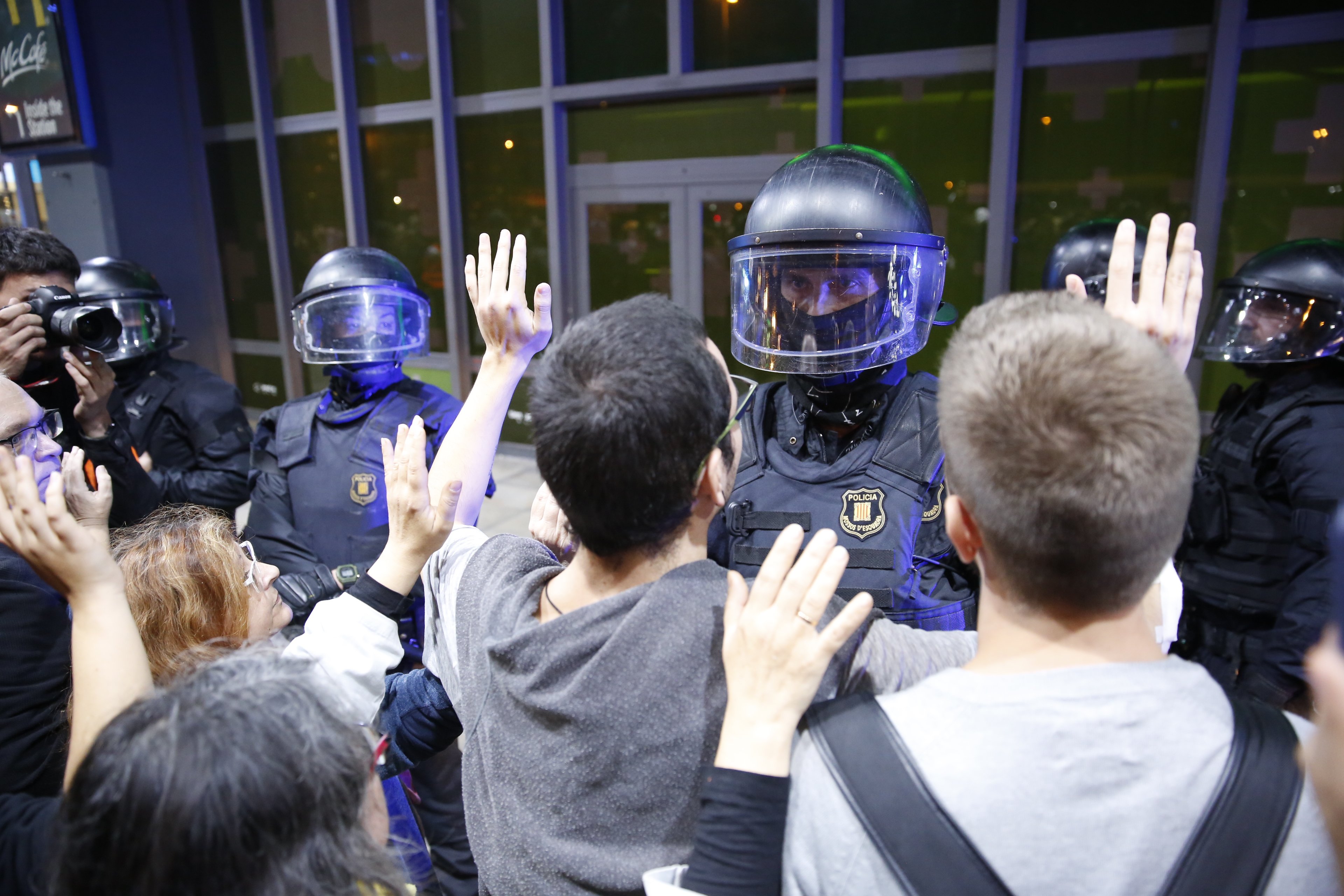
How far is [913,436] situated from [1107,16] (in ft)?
14.1

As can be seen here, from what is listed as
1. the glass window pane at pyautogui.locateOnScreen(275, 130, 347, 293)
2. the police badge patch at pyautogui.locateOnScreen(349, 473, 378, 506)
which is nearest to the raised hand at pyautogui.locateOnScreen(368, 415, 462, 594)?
the police badge patch at pyautogui.locateOnScreen(349, 473, 378, 506)

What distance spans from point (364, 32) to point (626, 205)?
3.20 m

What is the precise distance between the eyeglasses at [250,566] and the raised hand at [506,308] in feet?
2.43

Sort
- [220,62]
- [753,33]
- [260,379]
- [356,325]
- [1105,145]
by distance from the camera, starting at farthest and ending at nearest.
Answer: [260,379]
[220,62]
[753,33]
[1105,145]
[356,325]

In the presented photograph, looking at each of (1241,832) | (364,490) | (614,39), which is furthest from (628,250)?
(1241,832)

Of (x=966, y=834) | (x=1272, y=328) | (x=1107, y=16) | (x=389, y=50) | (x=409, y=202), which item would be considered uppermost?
(x=389, y=50)

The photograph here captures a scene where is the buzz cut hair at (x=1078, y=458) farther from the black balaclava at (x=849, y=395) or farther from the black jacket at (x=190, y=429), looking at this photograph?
the black jacket at (x=190, y=429)

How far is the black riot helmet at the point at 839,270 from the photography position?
2068 millimetres

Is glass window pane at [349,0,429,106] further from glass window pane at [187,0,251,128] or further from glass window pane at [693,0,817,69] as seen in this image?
glass window pane at [693,0,817,69]

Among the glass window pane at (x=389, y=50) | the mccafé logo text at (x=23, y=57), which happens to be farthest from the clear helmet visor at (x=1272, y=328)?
the mccafé logo text at (x=23, y=57)

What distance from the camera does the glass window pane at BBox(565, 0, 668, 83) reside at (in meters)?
6.11

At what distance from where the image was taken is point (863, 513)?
197 centimetres

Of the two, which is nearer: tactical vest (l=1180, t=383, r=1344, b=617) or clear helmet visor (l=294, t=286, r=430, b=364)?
tactical vest (l=1180, t=383, r=1344, b=617)

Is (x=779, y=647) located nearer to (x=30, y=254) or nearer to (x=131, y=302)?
(x=30, y=254)
